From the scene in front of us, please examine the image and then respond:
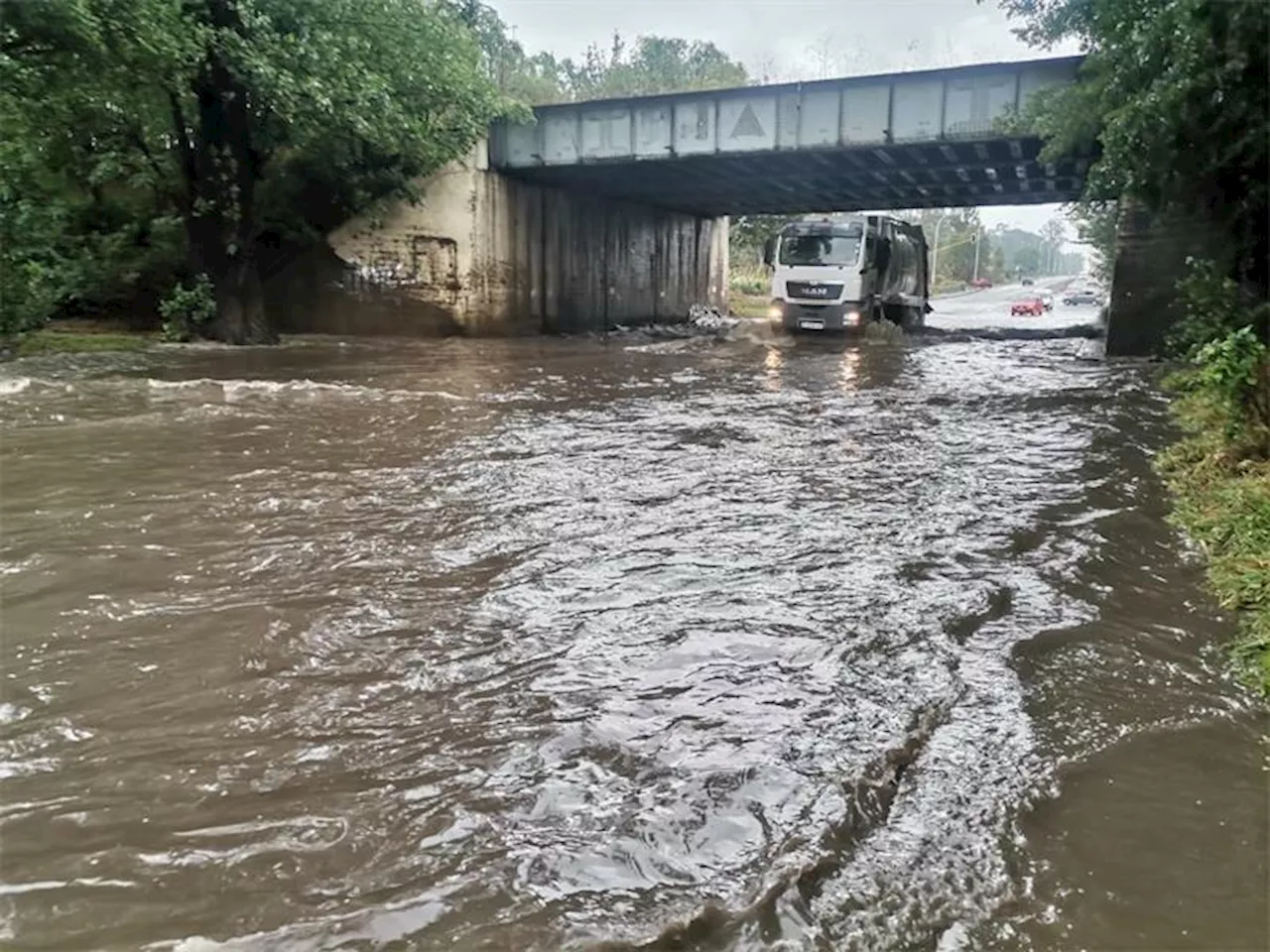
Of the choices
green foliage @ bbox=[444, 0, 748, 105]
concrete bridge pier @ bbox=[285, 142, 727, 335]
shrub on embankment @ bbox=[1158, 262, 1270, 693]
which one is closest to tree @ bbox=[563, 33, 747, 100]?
green foliage @ bbox=[444, 0, 748, 105]

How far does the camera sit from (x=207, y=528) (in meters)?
6.18

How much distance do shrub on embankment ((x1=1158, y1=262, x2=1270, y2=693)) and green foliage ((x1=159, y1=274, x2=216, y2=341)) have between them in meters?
18.5

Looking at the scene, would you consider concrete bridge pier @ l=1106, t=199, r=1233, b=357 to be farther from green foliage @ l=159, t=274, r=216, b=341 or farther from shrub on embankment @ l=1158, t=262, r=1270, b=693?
green foliage @ l=159, t=274, r=216, b=341

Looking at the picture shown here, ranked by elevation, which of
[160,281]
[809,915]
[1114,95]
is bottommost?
[809,915]

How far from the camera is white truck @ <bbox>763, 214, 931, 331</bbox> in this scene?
82.1ft

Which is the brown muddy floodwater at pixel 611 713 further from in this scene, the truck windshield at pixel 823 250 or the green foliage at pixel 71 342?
the truck windshield at pixel 823 250

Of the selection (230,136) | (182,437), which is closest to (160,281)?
(230,136)

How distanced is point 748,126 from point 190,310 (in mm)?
13435

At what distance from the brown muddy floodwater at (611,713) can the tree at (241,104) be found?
33.2ft

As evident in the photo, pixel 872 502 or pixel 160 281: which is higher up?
pixel 160 281

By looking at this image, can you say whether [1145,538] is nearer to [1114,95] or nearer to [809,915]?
Answer: [809,915]

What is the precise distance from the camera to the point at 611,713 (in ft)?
12.4

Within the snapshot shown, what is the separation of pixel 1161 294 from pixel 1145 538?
16025 millimetres

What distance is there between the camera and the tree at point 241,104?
51.5ft
